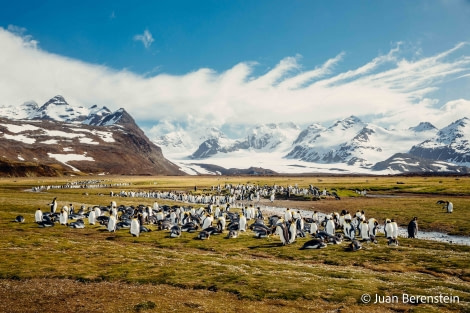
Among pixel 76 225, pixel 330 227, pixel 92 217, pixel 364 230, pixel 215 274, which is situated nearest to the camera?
pixel 215 274

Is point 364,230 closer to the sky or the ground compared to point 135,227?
closer to the sky

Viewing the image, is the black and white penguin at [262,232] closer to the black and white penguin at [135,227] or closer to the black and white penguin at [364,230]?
the black and white penguin at [364,230]

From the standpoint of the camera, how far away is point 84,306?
13688 mm

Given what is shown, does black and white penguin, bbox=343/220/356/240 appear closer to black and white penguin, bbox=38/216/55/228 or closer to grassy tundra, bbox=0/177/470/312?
grassy tundra, bbox=0/177/470/312

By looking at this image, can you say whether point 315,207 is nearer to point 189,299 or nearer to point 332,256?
point 332,256

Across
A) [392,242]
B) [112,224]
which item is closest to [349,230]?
[392,242]

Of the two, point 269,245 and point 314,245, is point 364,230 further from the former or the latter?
point 269,245

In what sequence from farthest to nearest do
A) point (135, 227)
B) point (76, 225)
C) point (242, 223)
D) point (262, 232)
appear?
point (76, 225), point (242, 223), point (262, 232), point (135, 227)

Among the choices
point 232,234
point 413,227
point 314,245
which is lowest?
point 232,234

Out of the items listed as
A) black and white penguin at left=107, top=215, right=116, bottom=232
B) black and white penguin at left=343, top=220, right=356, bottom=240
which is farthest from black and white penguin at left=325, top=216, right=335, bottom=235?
black and white penguin at left=107, top=215, right=116, bottom=232

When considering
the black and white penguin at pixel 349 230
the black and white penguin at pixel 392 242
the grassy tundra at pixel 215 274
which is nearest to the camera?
the grassy tundra at pixel 215 274

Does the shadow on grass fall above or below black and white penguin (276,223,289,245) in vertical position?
below

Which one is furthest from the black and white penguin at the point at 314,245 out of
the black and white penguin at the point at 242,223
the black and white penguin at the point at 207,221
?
the black and white penguin at the point at 207,221

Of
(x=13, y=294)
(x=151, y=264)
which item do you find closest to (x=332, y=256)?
(x=151, y=264)
